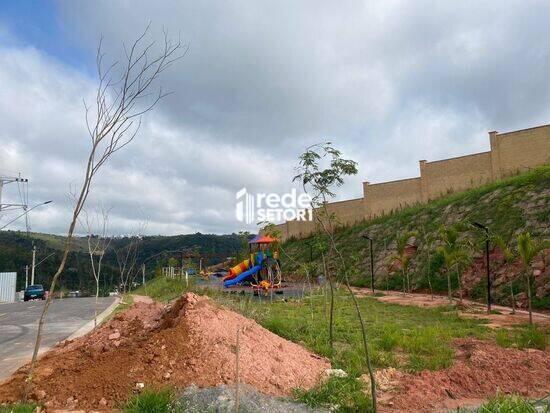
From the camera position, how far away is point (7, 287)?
3394 cm

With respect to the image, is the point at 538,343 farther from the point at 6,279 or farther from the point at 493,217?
the point at 6,279

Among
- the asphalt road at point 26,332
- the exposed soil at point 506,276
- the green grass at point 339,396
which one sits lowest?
the asphalt road at point 26,332

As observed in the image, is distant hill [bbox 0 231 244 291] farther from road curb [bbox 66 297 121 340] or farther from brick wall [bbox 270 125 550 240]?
road curb [bbox 66 297 121 340]

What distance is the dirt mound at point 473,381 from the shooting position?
17.3 ft

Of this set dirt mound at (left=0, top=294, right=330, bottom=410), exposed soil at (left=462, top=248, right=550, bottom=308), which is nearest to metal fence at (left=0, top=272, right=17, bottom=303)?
exposed soil at (left=462, top=248, right=550, bottom=308)

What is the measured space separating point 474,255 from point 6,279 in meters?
31.3

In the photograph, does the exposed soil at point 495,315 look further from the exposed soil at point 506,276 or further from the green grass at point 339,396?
the green grass at point 339,396

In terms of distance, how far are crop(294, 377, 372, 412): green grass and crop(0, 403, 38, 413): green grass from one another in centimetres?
273

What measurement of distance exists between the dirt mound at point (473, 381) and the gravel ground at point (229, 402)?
1132 mm

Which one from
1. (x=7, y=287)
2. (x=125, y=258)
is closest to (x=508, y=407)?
(x=125, y=258)

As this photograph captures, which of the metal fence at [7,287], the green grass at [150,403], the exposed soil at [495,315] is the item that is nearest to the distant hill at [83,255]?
the metal fence at [7,287]

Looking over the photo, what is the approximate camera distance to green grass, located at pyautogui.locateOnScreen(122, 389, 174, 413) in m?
4.66

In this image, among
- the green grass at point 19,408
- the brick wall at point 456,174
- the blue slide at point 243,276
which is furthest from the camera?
the brick wall at point 456,174

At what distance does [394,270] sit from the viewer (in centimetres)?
2258
